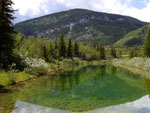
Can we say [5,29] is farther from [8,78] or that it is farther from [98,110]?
[98,110]

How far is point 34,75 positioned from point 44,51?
2996 cm

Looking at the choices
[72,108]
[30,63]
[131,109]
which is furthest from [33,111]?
[30,63]

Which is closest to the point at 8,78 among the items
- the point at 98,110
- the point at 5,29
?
the point at 5,29

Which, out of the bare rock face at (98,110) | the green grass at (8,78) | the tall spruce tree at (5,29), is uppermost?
the tall spruce tree at (5,29)

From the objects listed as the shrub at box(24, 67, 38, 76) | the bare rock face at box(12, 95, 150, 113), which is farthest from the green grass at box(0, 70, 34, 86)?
the bare rock face at box(12, 95, 150, 113)

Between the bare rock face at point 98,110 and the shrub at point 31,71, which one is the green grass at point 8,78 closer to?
the shrub at point 31,71

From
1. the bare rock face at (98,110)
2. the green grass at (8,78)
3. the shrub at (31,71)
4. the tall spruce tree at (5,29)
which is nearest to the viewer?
the bare rock face at (98,110)

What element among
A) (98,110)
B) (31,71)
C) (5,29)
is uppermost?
(5,29)

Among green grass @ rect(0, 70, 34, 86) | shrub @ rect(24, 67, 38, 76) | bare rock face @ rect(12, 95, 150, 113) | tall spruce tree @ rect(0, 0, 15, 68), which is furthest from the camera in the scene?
shrub @ rect(24, 67, 38, 76)

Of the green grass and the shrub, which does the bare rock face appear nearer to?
the green grass

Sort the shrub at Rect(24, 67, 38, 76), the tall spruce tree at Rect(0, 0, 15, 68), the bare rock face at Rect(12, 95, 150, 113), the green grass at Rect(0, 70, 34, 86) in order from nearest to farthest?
the bare rock face at Rect(12, 95, 150, 113) < the green grass at Rect(0, 70, 34, 86) < the tall spruce tree at Rect(0, 0, 15, 68) < the shrub at Rect(24, 67, 38, 76)

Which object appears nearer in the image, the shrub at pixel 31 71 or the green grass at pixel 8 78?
the green grass at pixel 8 78

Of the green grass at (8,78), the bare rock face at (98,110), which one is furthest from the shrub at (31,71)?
the bare rock face at (98,110)

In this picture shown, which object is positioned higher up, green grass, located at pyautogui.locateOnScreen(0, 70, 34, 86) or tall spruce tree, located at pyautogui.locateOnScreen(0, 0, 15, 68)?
tall spruce tree, located at pyautogui.locateOnScreen(0, 0, 15, 68)
